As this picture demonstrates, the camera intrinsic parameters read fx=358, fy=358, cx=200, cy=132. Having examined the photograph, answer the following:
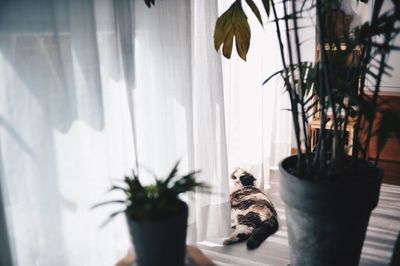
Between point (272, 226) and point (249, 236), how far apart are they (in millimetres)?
170

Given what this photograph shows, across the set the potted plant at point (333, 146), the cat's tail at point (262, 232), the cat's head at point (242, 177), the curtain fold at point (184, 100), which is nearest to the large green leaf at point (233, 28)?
the potted plant at point (333, 146)

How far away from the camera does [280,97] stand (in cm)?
313

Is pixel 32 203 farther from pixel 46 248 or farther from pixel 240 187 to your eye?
pixel 240 187

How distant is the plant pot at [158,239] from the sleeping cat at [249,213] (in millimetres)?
1218

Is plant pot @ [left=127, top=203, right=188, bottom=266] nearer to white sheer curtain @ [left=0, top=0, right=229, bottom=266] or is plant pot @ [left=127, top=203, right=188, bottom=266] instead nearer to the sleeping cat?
white sheer curtain @ [left=0, top=0, right=229, bottom=266]

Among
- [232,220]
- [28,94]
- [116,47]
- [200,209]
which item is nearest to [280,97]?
[232,220]

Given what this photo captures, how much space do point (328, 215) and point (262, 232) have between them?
0.81m

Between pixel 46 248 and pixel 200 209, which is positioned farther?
pixel 200 209

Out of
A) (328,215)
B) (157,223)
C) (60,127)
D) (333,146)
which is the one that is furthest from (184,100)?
(157,223)

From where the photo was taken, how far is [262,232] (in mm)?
2148

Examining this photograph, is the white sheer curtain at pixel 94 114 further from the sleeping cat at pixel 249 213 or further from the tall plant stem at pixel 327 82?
the tall plant stem at pixel 327 82

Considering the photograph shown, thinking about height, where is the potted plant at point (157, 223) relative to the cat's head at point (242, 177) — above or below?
above

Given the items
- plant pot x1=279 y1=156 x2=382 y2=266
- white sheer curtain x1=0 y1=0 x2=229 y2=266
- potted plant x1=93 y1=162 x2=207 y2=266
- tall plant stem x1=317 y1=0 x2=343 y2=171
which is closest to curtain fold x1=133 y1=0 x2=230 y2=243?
white sheer curtain x1=0 y1=0 x2=229 y2=266

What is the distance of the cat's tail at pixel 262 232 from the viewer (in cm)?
206
